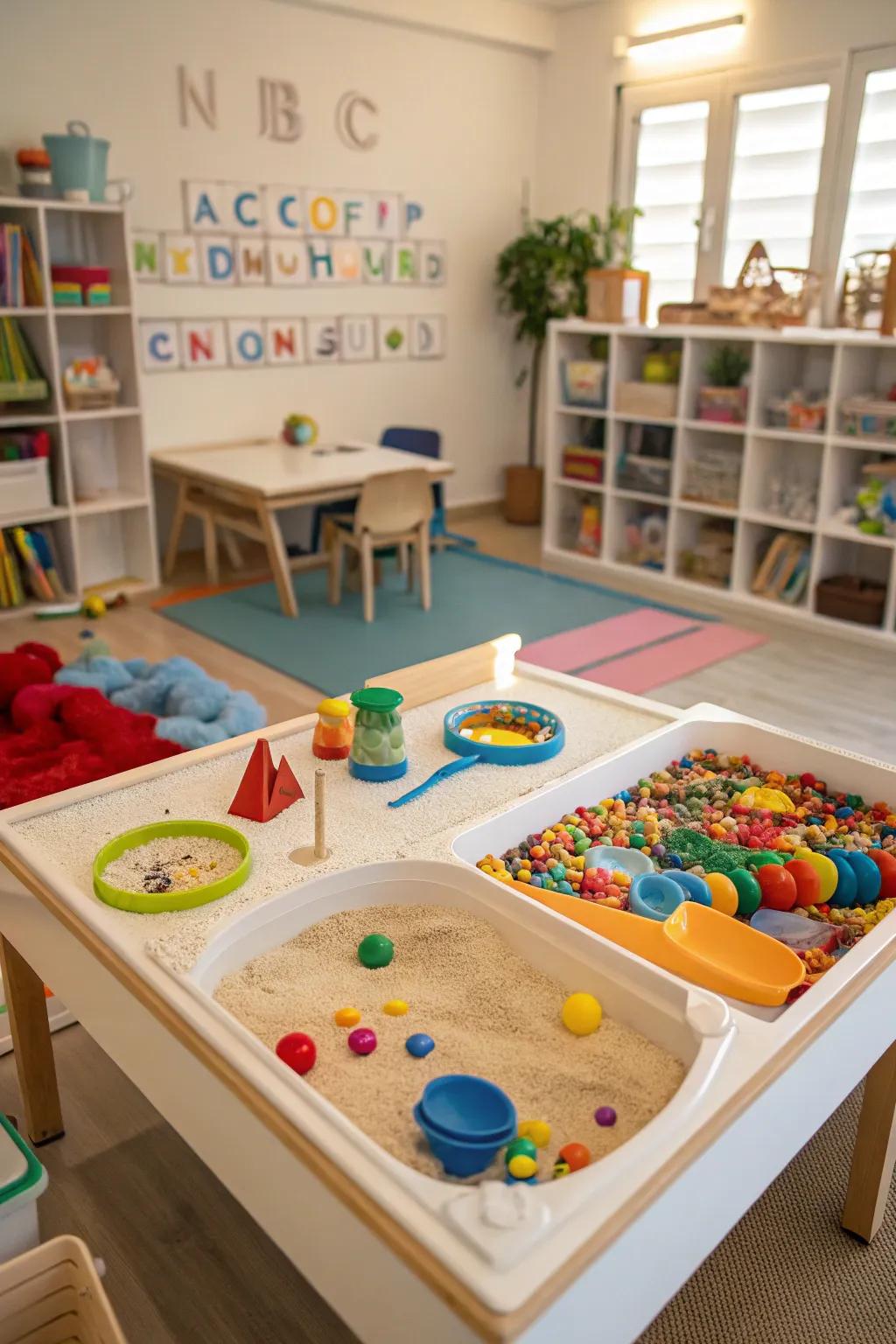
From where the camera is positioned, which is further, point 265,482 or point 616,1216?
point 265,482

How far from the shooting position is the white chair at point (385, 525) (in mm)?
4285

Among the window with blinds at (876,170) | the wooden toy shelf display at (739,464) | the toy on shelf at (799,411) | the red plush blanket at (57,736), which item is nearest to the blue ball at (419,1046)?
the red plush blanket at (57,736)

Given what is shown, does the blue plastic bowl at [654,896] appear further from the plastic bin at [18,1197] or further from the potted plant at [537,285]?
the potted plant at [537,285]

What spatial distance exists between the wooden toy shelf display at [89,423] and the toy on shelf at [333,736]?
2.97 metres

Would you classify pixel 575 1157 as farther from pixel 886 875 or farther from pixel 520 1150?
pixel 886 875

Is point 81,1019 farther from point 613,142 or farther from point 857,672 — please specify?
point 613,142

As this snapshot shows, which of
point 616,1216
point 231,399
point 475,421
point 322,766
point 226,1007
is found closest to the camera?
point 616,1216

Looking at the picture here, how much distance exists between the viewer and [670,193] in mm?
5484

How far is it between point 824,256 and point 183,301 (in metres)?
2.85

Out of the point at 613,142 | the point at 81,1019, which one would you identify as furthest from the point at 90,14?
the point at 81,1019

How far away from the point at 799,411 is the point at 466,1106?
12.7ft

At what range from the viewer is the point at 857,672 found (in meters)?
3.99

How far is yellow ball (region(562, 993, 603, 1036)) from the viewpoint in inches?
47.9

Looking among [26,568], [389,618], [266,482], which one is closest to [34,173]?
[266,482]
